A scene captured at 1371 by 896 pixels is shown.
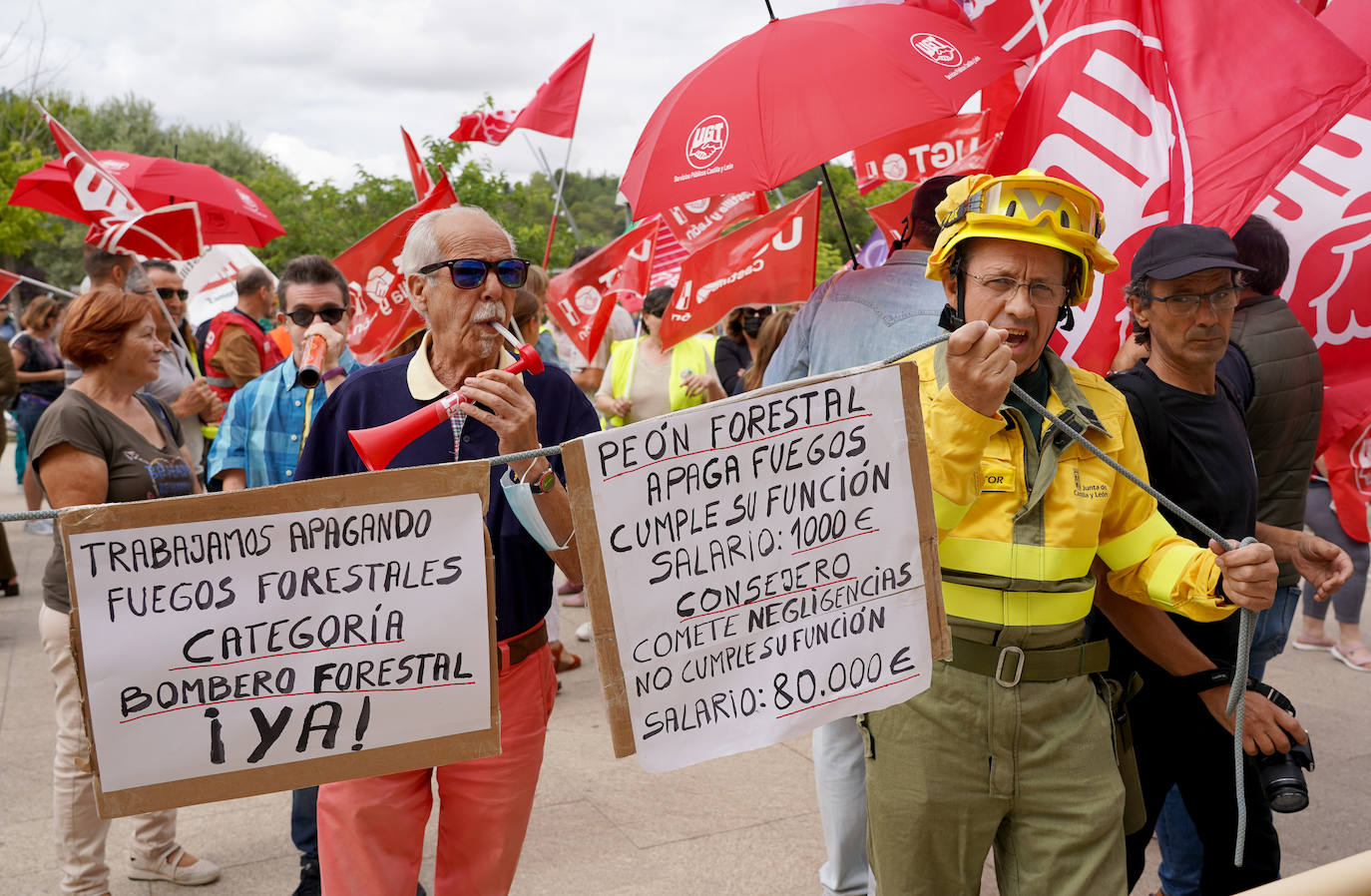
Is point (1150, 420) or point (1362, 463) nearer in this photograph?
point (1150, 420)

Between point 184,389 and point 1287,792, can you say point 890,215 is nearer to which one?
point 184,389

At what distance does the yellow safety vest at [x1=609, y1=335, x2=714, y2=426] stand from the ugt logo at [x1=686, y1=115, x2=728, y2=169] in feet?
10.8

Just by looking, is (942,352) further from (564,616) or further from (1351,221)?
(564,616)

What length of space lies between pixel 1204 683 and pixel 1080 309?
43.5 inches

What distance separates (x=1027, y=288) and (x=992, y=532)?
0.48 m

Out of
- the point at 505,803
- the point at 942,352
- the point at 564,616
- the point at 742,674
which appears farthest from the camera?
the point at 564,616

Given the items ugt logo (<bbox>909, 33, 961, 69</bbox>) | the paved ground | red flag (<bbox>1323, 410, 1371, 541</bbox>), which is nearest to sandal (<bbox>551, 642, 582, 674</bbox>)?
the paved ground

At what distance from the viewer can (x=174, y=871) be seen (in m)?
3.69

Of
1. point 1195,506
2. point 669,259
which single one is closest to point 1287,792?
point 1195,506

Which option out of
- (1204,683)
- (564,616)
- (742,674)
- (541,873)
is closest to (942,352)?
(742,674)

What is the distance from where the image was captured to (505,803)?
2453mm

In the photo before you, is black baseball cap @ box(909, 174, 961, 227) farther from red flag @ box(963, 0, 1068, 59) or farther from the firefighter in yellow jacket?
red flag @ box(963, 0, 1068, 59)

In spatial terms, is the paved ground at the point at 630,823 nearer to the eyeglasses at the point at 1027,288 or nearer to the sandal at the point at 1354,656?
the sandal at the point at 1354,656

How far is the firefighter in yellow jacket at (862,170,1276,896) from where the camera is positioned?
2.15 m
